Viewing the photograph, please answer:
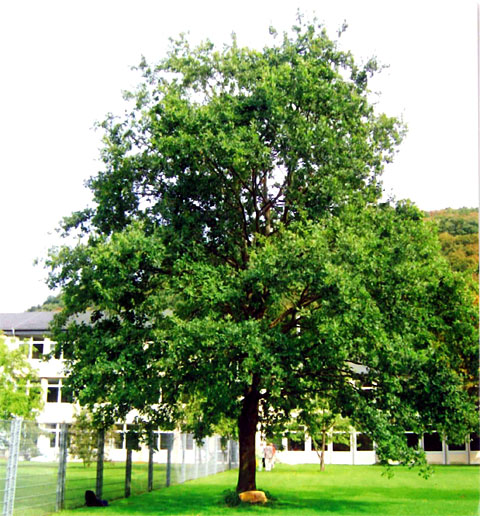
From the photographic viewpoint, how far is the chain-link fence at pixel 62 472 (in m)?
10.1

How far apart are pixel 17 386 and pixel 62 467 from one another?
15.3 meters

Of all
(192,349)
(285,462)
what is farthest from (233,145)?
(285,462)

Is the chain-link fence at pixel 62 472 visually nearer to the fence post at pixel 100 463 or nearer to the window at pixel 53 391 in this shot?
the fence post at pixel 100 463

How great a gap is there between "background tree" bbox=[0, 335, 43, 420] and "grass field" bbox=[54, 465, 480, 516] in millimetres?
7666

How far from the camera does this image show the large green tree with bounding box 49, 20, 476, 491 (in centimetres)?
1369

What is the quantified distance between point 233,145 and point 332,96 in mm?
2733

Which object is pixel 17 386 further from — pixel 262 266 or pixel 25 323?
pixel 25 323

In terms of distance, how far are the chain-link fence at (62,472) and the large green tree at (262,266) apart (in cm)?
136

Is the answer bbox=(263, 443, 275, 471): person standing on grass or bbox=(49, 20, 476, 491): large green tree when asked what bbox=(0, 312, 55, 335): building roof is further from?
bbox=(49, 20, 476, 491): large green tree

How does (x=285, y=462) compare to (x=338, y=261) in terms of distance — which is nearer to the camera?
(x=338, y=261)

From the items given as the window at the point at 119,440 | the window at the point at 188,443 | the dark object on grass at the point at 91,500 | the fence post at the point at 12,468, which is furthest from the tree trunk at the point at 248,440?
the window at the point at 188,443

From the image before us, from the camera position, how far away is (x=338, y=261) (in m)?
13.7

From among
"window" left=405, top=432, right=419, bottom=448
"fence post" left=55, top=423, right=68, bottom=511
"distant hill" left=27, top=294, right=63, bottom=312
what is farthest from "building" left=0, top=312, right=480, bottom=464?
"fence post" left=55, top=423, right=68, bottom=511

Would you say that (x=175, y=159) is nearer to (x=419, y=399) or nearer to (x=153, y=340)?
(x=153, y=340)
